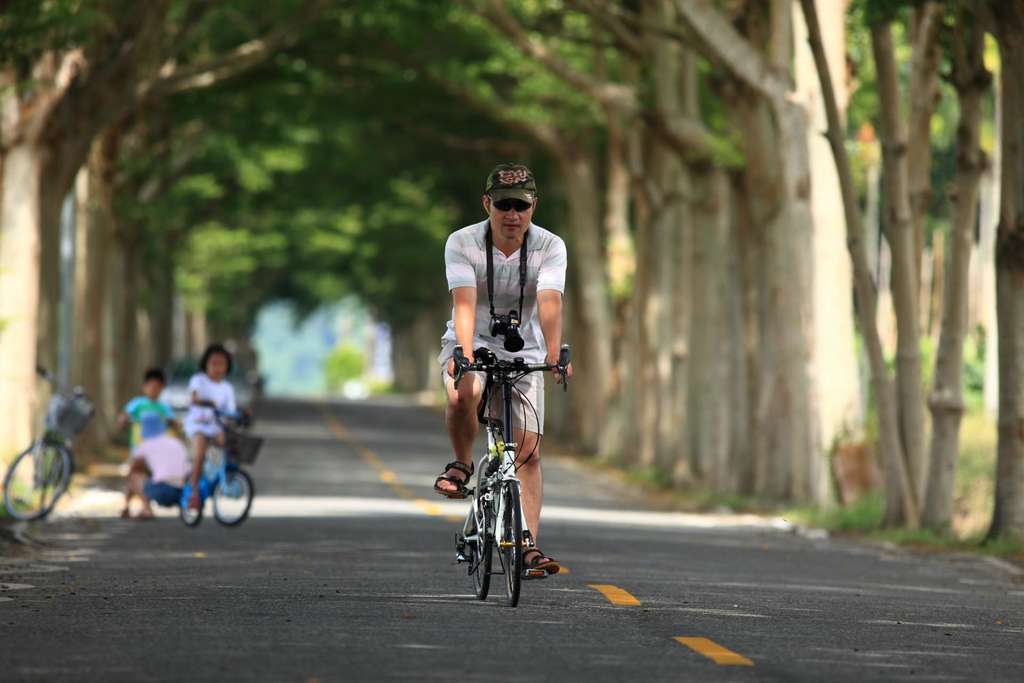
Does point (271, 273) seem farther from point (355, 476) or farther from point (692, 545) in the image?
point (692, 545)

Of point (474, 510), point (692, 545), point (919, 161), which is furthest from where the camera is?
point (919, 161)

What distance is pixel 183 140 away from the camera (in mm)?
44188

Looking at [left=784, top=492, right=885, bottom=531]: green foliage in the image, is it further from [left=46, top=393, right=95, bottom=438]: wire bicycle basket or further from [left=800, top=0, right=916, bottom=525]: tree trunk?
[left=46, top=393, right=95, bottom=438]: wire bicycle basket

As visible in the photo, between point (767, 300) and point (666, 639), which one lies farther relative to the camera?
point (767, 300)

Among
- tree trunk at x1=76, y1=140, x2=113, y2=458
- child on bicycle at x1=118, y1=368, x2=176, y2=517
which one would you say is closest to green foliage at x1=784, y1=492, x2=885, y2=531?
child on bicycle at x1=118, y1=368, x2=176, y2=517

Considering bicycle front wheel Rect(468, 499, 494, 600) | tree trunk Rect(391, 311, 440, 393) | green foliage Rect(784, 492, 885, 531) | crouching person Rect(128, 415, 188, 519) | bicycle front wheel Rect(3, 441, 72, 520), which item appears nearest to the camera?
bicycle front wheel Rect(468, 499, 494, 600)

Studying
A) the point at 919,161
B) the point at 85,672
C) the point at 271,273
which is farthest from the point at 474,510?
the point at 271,273

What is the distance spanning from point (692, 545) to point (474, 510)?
702cm

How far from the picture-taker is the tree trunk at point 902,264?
69.8ft

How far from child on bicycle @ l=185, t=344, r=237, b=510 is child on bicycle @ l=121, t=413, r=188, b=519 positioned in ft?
1.63

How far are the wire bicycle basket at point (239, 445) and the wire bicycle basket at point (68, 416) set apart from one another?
1.27 m

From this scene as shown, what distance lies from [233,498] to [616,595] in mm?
8148

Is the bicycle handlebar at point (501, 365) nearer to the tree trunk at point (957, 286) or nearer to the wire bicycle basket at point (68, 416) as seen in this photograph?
the wire bicycle basket at point (68, 416)

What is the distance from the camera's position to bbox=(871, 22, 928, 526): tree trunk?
2127 cm
